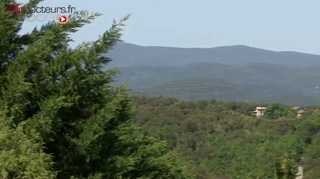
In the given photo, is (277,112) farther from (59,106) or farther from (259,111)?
(59,106)

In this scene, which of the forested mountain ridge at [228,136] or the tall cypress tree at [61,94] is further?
the forested mountain ridge at [228,136]

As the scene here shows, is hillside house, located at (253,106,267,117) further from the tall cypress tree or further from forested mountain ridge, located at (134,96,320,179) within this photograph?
the tall cypress tree

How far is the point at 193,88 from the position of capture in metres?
158

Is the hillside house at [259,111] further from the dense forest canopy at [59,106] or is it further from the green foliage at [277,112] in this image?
the dense forest canopy at [59,106]

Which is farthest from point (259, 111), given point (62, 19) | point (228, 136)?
point (62, 19)

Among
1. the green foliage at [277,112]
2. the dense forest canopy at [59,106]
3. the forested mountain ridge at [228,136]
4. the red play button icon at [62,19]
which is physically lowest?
the green foliage at [277,112]

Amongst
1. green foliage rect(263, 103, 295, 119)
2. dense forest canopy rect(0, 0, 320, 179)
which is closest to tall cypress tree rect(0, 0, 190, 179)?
dense forest canopy rect(0, 0, 320, 179)

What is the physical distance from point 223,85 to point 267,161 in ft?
382

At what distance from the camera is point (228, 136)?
61375 mm

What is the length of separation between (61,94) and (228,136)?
185 ft

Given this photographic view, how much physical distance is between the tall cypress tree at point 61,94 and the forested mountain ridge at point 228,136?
125ft

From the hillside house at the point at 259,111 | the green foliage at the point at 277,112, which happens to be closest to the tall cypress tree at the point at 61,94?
the green foliage at the point at 277,112

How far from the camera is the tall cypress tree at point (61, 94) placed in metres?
5.33

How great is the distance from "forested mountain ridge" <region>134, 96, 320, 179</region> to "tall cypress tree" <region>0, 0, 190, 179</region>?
38203 mm
